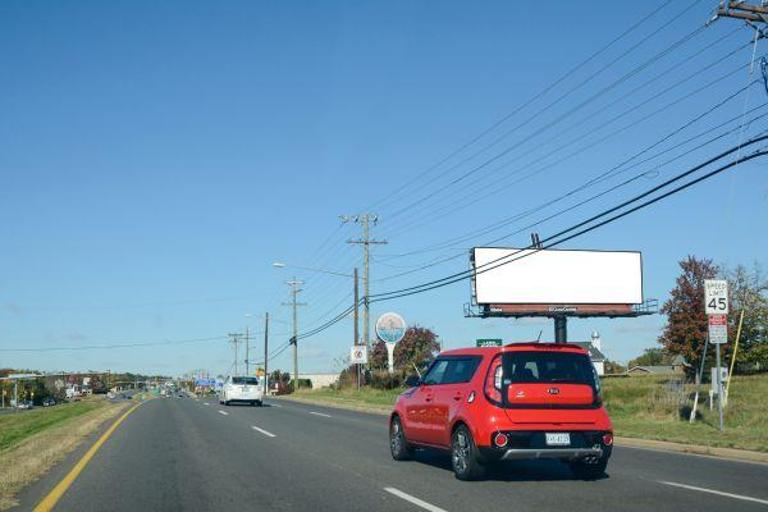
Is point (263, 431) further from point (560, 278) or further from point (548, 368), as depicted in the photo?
point (560, 278)

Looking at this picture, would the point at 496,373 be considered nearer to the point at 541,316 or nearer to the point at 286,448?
the point at 286,448

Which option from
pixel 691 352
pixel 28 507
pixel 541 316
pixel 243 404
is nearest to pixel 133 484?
pixel 28 507

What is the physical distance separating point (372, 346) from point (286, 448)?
69027mm

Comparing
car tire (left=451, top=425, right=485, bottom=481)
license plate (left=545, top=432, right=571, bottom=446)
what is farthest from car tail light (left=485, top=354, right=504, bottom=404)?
license plate (left=545, top=432, right=571, bottom=446)

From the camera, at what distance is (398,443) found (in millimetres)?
14055

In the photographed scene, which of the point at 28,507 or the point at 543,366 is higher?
the point at 543,366

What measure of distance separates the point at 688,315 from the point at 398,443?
5075 centimetres

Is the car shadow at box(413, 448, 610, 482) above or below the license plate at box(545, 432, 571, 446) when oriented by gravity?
below

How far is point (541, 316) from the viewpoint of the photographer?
5997cm

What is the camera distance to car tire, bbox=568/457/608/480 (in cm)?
1154

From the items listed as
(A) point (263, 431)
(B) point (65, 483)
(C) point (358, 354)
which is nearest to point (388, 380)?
(C) point (358, 354)

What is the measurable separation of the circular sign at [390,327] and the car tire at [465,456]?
125ft

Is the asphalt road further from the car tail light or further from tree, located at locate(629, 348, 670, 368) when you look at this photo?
tree, located at locate(629, 348, 670, 368)

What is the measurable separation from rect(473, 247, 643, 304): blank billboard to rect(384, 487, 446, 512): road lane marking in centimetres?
4678
